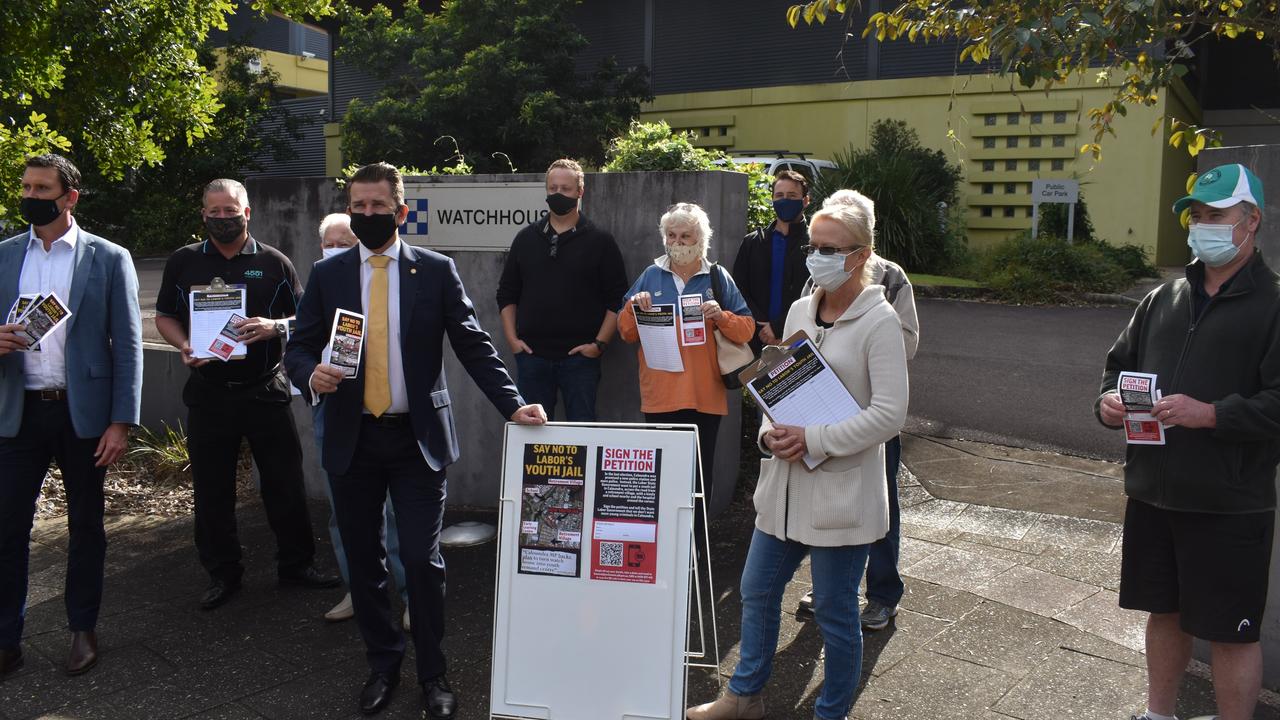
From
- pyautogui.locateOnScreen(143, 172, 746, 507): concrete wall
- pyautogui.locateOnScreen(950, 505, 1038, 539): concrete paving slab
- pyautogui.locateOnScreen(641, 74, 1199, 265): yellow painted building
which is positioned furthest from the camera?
pyautogui.locateOnScreen(641, 74, 1199, 265): yellow painted building

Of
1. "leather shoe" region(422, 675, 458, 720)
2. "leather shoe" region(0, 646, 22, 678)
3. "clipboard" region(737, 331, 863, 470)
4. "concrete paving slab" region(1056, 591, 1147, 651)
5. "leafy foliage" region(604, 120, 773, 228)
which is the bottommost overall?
"leather shoe" region(0, 646, 22, 678)

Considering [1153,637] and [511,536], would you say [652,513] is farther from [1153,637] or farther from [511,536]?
[1153,637]

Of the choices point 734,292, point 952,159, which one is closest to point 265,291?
point 734,292

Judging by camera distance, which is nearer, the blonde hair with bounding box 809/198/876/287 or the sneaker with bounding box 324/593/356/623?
the blonde hair with bounding box 809/198/876/287

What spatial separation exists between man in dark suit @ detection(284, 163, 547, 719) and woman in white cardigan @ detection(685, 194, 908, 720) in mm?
1081

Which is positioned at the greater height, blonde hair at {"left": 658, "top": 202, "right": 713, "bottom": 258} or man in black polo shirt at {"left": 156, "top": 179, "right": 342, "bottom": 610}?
blonde hair at {"left": 658, "top": 202, "right": 713, "bottom": 258}

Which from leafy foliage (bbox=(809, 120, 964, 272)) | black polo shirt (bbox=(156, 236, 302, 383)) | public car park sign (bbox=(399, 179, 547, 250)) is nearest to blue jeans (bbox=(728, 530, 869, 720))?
black polo shirt (bbox=(156, 236, 302, 383))

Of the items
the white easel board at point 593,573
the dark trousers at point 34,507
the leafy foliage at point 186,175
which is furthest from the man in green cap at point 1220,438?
the leafy foliage at point 186,175

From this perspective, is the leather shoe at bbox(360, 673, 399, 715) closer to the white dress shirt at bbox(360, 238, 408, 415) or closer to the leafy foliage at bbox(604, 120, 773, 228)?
the white dress shirt at bbox(360, 238, 408, 415)

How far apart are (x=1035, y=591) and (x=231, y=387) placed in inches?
168

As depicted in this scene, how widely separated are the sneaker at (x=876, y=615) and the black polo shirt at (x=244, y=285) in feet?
10.5

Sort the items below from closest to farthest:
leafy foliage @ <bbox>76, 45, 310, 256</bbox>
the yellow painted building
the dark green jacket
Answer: the dark green jacket, the yellow painted building, leafy foliage @ <bbox>76, 45, 310, 256</bbox>

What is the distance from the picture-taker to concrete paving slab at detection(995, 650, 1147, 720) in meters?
4.29

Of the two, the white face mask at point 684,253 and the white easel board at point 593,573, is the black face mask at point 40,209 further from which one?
the white face mask at point 684,253
